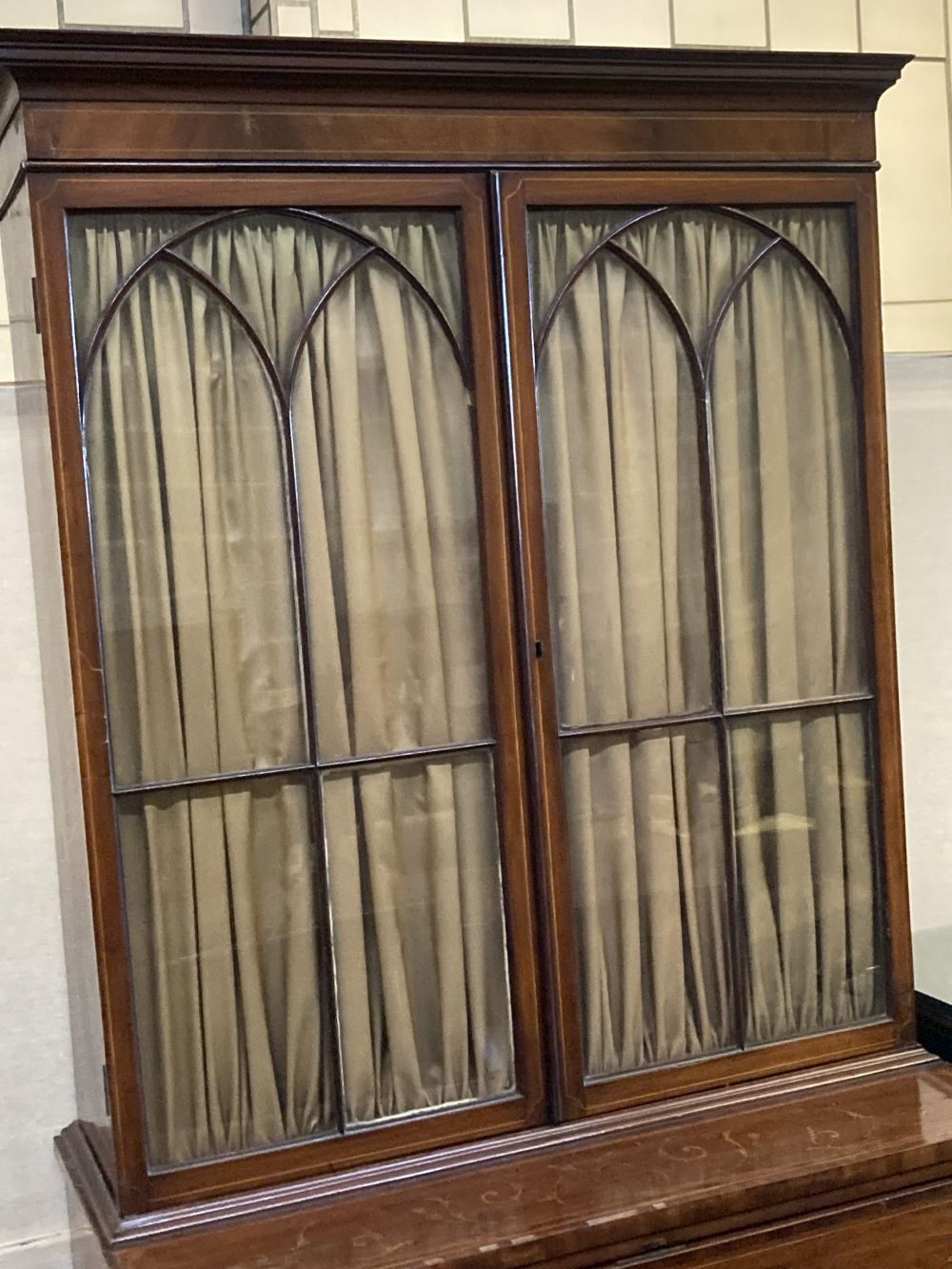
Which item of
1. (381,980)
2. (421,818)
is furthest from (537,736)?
(381,980)

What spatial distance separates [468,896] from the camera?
71.8 inches

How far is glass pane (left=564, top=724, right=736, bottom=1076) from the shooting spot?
73.8 inches

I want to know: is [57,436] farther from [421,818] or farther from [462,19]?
[462,19]

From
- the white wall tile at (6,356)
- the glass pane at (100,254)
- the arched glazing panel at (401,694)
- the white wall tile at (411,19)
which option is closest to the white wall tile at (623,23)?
the white wall tile at (411,19)

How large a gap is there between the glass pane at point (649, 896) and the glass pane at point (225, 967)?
1.27 feet

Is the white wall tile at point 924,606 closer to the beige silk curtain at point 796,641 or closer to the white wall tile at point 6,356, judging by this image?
the beige silk curtain at point 796,641

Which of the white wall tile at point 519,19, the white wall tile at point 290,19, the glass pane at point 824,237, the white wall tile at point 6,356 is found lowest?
the white wall tile at point 6,356

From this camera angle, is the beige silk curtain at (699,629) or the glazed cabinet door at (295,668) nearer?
the glazed cabinet door at (295,668)

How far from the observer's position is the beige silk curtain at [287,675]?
167cm

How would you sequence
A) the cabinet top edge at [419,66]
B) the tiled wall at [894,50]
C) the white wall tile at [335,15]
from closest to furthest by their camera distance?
the cabinet top edge at [419,66]
the white wall tile at [335,15]
the tiled wall at [894,50]

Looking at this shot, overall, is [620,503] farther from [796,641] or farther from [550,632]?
[796,641]

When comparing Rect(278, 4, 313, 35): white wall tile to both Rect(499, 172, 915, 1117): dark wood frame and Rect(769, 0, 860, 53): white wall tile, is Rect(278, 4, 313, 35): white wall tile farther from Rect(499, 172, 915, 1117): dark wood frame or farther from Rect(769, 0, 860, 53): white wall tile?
Rect(769, 0, 860, 53): white wall tile

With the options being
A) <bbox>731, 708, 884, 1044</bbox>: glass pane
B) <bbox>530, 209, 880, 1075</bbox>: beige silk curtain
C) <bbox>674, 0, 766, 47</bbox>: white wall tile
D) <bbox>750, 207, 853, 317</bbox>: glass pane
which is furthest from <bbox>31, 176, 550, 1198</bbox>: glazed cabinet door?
<bbox>674, 0, 766, 47</bbox>: white wall tile

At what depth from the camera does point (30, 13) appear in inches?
80.5
